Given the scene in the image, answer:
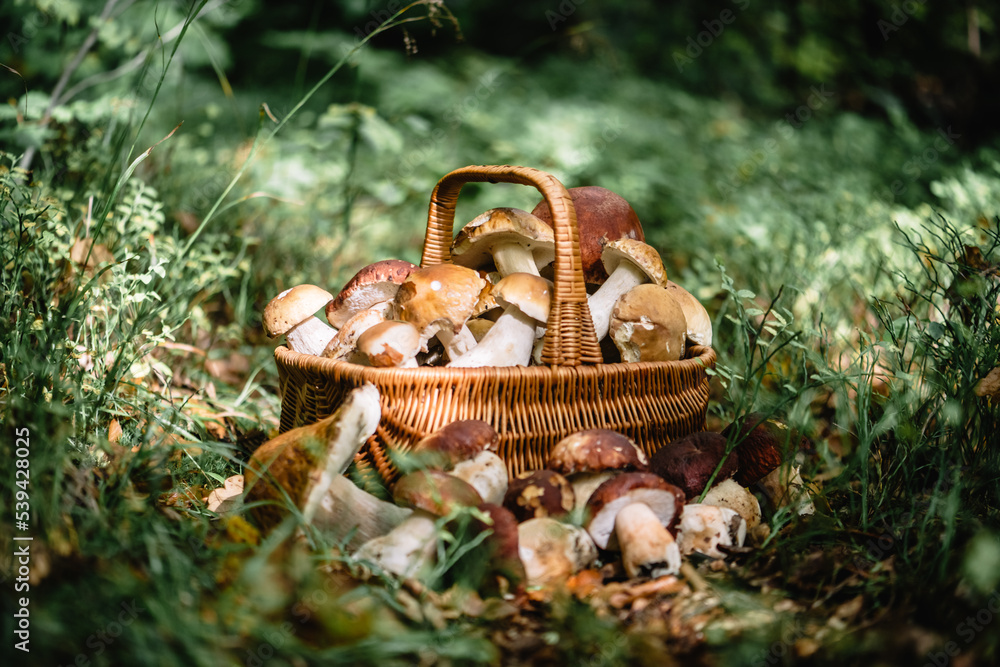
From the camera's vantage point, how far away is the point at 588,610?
1236 millimetres

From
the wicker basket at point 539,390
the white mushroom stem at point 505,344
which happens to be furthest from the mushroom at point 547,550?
the white mushroom stem at point 505,344

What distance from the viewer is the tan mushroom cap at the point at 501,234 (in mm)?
1801

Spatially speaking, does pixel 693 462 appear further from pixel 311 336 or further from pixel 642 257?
pixel 311 336

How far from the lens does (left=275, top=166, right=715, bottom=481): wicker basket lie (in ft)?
5.08

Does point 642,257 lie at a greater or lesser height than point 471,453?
greater

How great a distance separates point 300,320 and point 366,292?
0.22 meters

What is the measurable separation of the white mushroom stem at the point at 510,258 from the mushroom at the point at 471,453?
0.61 metres

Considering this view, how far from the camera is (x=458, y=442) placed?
1433mm

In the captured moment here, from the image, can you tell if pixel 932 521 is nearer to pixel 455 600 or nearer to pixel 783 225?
pixel 455 600

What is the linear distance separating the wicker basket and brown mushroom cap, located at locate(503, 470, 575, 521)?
12 cm

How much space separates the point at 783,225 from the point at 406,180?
2.49 metres

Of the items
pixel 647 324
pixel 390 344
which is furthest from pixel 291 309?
pixel 647 324

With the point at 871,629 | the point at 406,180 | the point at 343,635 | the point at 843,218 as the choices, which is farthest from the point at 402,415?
the point at 843,218

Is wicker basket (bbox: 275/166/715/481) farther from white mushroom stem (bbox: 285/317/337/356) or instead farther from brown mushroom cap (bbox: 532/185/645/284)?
brown mushroom cap (bbox: 532/185/645/284)
